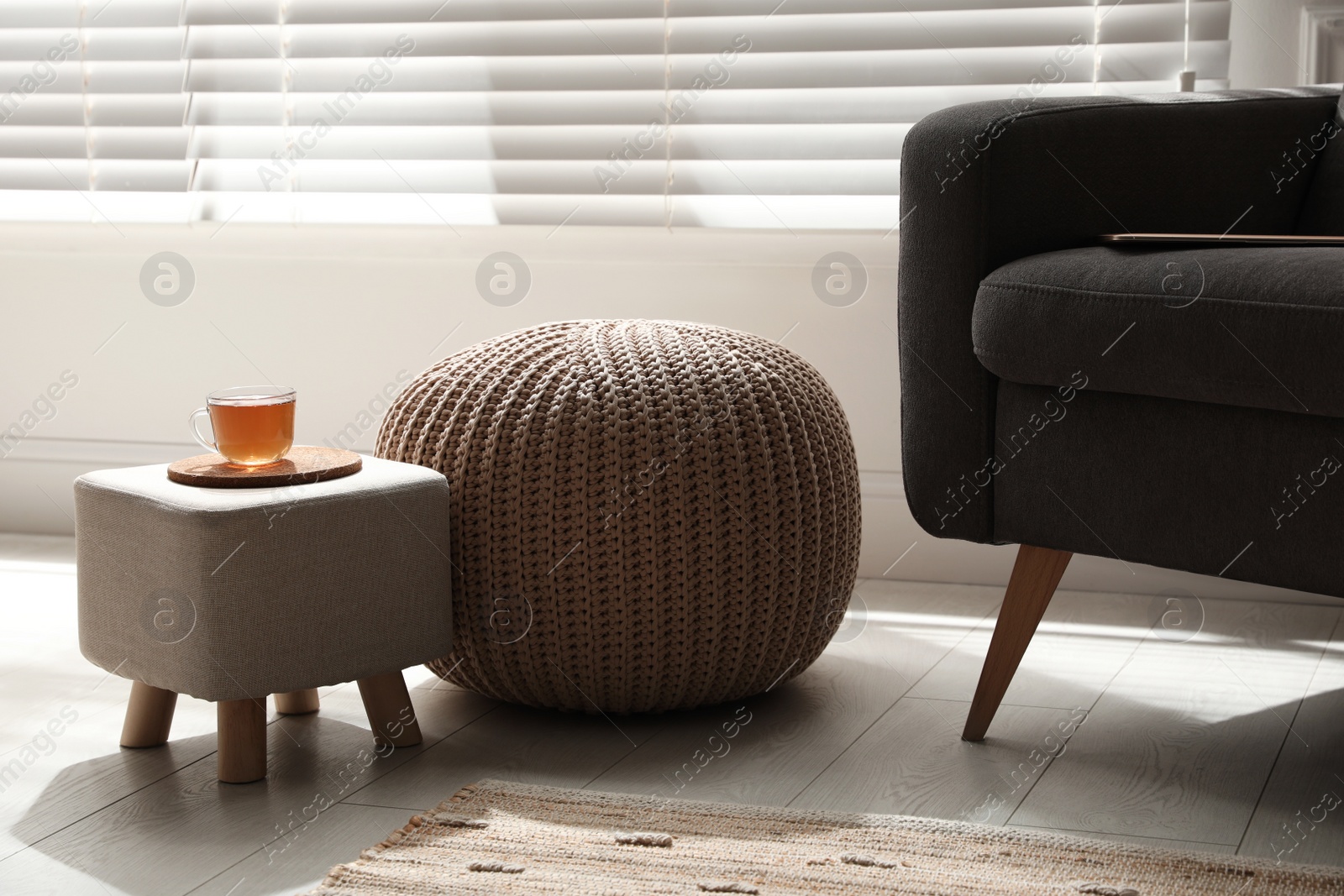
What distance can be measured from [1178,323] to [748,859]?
0.57m

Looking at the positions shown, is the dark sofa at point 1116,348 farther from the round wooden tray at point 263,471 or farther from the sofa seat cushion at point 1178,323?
the round wooden tray at point 263,471

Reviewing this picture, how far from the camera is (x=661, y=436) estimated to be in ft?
4.43

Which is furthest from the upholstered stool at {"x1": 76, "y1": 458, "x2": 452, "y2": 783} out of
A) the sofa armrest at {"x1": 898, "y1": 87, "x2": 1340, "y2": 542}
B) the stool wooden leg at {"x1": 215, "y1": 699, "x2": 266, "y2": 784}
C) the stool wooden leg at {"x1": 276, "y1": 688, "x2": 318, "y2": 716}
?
the sofa armrest at {"x1": 898, "y1": 87, "x2": 1340, "y2": 542}

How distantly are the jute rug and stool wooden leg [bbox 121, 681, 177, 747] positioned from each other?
0.37 metres

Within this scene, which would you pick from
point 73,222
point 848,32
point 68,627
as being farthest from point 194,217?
point 848,32

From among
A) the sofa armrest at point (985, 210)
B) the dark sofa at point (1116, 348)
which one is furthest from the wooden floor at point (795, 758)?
the sofa armrest at point (985, 210)

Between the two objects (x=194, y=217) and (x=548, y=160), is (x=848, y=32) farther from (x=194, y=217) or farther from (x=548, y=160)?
(x=194, y=217)

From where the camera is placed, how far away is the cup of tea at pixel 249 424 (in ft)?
4.30

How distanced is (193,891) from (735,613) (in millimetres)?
→ 571

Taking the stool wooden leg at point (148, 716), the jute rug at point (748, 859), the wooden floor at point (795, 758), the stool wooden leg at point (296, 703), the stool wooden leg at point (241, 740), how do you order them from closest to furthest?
the jute rug at point (748, 859) < the wooden floor at point (795, 758) < the stool wooden leg at point (241, 740) < the stool wooden leg at point (148, 716) < the stool wooden leg at point (296, 703)

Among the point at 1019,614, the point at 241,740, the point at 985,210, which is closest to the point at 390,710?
the point at 241,740

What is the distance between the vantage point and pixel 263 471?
1308 millimetres

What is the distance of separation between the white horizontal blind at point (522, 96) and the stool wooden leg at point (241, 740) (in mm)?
1131

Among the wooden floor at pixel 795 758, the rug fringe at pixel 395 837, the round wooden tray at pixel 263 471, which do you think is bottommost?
the wooden floor at pixel 795 758
